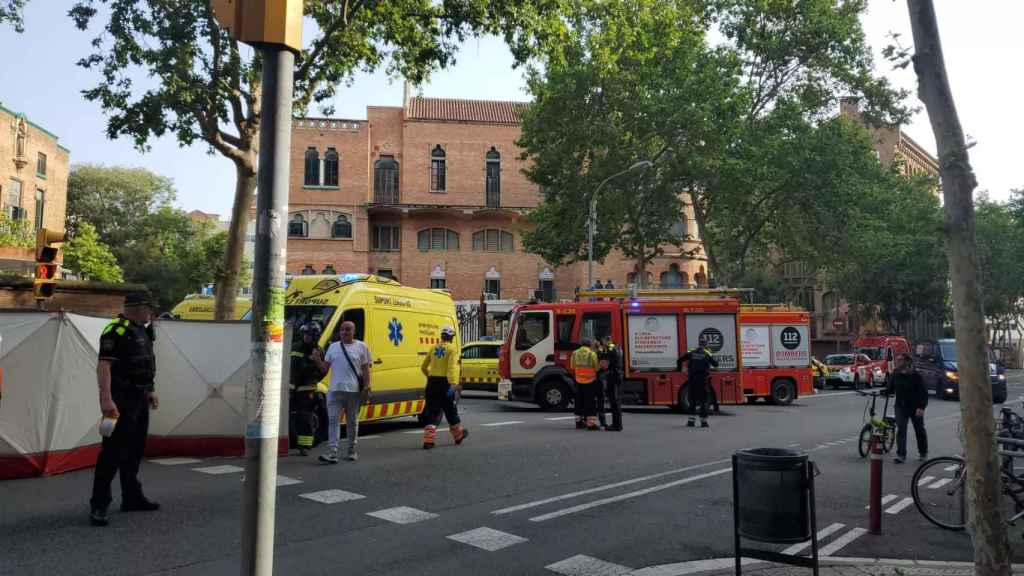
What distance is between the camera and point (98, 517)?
613 centimetres

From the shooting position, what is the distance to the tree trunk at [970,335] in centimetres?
443

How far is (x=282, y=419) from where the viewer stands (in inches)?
386

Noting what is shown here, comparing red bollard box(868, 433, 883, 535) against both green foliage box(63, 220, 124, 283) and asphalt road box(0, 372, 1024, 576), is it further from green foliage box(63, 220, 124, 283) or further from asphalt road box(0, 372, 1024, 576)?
green foliage box(63, 220, 124, 283)

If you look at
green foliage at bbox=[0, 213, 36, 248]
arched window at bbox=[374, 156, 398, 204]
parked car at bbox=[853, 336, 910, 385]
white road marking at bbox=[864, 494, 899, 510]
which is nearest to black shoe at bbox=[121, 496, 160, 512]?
white road marking at bbox=[864, 494, 899, 510]

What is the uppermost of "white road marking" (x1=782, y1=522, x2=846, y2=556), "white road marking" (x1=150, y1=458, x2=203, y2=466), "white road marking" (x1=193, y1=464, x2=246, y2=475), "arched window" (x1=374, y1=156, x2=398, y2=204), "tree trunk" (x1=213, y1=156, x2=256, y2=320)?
"arched window" (x1=374, y1=156, x2=398, y2=204)

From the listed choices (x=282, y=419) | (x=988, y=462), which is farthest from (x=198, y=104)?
(x=988, y=462)

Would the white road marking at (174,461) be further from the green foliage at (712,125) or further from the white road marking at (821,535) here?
the green foliage at (712,125)

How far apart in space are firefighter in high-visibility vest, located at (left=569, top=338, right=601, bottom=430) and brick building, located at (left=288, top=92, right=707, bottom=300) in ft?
91.1

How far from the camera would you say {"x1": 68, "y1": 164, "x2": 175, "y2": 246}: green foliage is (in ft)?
163

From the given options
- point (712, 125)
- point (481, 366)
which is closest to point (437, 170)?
point (712, 125)

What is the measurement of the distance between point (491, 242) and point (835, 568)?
37.5m

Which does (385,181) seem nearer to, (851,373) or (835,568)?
(851,373)

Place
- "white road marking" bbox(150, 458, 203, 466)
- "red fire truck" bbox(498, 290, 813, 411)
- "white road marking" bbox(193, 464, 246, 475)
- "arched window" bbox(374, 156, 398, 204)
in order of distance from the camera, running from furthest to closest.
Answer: "arched window" bbox(374, 156, 398, 204)
"red fire truck" bbox(498, 290, 813, 411)
"white road marking" bbox(150, 458, 203, 466)
"white road marking" bbox(193, 464, 246, 475)

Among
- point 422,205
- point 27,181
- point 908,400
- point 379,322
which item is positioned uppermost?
point 27,181
